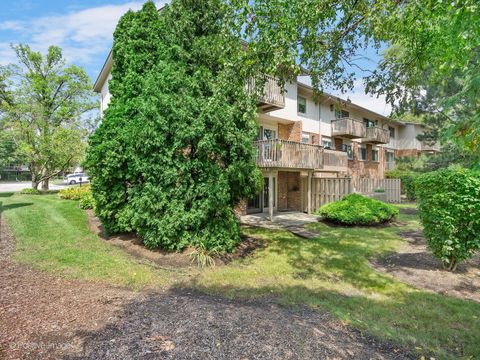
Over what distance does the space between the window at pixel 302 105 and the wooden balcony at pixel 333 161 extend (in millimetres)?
3292

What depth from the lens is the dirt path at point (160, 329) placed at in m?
3.05

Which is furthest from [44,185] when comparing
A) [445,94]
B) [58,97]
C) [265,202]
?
[445,94]

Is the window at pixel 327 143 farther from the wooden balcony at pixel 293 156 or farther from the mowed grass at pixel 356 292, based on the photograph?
the mowed grass at pixel 356 292

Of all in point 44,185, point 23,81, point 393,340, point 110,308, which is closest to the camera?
point 393,340

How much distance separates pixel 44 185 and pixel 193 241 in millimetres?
25299

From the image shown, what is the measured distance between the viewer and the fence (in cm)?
2236

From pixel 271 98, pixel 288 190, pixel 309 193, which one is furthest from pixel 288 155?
pixel 288 190

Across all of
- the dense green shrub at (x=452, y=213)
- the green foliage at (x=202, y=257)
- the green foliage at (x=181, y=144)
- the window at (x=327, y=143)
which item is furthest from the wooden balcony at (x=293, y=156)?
the dense green shrub at (x=452, y=213)

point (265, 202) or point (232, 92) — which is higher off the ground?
point (232, 92)

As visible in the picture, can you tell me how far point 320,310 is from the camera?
454 cm

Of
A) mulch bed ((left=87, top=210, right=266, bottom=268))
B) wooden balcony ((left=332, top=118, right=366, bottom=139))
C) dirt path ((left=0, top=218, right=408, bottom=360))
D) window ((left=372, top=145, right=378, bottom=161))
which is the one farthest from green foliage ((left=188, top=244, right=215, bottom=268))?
window ((left=372, top=145, right=378, bottom=161))

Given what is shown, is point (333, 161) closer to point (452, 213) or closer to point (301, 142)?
point (301, 142)

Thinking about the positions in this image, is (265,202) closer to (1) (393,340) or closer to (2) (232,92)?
(2) (232,92)

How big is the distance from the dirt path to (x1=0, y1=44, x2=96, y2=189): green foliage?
21.1 m
